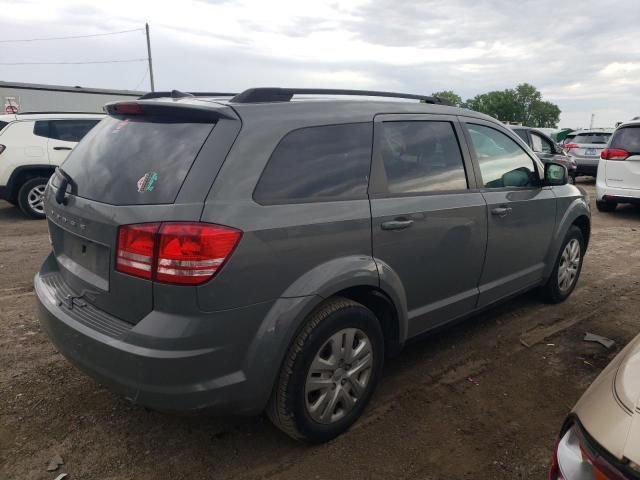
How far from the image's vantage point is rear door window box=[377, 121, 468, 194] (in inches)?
111

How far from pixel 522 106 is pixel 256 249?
3563 inches

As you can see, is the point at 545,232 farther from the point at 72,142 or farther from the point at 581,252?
the point at 72,142

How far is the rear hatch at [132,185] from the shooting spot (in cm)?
209

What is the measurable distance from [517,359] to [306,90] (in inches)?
94.2

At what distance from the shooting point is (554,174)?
399 cm

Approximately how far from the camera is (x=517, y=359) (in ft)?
11.6

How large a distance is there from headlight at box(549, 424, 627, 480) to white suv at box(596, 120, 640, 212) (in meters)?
8.67

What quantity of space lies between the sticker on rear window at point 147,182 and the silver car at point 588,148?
1488cm

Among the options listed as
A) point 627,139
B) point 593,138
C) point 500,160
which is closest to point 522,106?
point 593,138

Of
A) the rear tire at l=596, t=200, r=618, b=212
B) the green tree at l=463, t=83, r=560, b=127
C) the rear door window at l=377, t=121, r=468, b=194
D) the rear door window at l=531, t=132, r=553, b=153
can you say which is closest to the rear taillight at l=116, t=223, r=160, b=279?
the rear door window at l=377, t=121, r=468, b=194

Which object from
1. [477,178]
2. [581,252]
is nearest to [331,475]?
[477,178]

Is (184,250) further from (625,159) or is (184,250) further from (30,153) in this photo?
(625,159)

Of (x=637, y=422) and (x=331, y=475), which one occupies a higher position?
(x=637, y=422)

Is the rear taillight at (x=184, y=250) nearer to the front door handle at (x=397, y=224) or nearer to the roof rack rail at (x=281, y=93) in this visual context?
the roof rack rail at (x=281, y=93)
